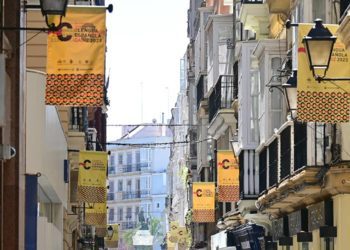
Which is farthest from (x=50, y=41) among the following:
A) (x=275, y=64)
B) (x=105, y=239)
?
(x=105, y=239)

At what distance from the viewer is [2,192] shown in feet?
50.0

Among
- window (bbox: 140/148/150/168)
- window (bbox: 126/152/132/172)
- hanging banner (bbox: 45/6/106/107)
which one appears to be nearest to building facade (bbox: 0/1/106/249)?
hanging banner (bbox: 45/6/106/107)

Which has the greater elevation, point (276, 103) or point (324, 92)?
point (276, 103)

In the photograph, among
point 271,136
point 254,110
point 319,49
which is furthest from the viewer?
point 254,110

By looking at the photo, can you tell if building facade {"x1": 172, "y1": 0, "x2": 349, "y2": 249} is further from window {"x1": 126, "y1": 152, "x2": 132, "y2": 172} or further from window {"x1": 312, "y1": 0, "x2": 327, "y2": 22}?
window {"x1": 126, "y1": 152, "x2": 132, "y2": 172}

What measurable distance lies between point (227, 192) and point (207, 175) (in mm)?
16158

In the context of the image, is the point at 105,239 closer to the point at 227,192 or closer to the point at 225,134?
the point at 225,134

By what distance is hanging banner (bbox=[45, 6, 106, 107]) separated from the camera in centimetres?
1731

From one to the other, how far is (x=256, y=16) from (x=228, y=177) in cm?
467

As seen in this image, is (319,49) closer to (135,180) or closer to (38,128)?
(38,128)

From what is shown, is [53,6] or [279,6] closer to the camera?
[53,6]

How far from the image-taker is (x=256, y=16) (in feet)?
106

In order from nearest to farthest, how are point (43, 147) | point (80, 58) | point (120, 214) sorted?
1. point (80, 58)
2. point (43, 147)
3. point (120, 214)

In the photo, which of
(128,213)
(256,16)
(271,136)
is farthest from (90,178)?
(128,213)
